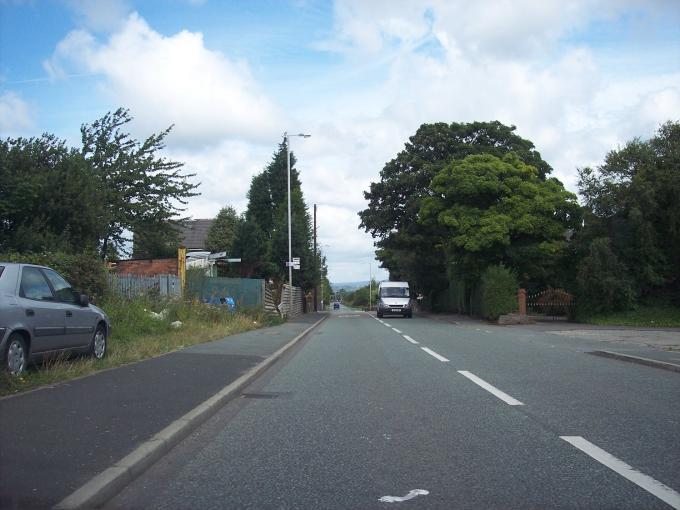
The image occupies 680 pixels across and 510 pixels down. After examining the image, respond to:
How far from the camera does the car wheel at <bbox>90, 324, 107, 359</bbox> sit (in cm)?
1140

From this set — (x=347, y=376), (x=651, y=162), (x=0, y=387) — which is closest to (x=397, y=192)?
(x=651, y=162)

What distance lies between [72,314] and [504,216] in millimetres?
25692

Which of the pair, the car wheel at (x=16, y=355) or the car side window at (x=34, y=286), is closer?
the car wheel at (x=16, y=355)

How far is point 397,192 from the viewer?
44.1 m

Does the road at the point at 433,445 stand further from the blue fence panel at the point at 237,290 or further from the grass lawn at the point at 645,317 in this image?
the grass lawn at the point at 645,317

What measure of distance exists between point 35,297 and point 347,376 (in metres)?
5.10

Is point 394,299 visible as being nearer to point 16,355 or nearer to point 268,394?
point 268,394

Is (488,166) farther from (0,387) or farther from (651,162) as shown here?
(0,387)

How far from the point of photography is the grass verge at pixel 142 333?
9.15 meters

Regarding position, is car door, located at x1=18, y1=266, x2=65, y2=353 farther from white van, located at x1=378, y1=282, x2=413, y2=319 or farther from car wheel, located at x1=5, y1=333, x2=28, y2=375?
white van, located at x1=378, y1=282, x2=413, y2=319

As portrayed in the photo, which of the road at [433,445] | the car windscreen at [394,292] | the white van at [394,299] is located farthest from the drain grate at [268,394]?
the car windscreen at [394,292]

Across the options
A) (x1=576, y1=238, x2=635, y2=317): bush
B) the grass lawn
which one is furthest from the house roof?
the grass lawn

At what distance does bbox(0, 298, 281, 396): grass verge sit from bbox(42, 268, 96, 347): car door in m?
0.35

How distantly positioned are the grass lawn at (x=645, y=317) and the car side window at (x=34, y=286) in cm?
2546
